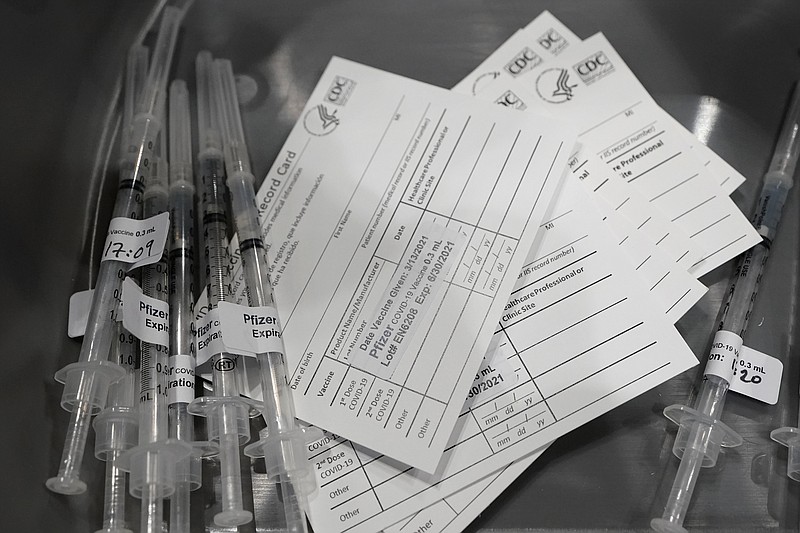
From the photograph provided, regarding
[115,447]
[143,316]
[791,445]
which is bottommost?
[791,445]

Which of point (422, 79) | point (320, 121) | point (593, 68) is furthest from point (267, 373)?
point (593, 68)

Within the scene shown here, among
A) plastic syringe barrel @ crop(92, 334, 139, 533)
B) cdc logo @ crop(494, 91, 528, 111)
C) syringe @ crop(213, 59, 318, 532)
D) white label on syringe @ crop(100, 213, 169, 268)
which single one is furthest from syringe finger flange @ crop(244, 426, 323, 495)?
cdc logo @ crop(494, 91, 528, 111)

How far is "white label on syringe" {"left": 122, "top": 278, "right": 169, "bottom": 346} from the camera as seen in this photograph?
69 centimetres

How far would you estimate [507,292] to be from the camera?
2.49 ft

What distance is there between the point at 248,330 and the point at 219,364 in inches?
1.5

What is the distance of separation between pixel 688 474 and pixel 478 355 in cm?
21

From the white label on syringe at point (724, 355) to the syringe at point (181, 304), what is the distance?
1.54 feet

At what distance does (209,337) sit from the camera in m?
0.71

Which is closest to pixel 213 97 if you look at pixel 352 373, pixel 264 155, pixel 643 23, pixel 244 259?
pixel 264 155

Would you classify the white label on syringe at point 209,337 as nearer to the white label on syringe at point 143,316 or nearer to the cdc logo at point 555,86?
the white label on syringe at point 143,316

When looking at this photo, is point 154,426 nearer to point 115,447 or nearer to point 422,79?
point 115,447

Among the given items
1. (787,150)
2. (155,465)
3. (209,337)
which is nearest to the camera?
(155,465)

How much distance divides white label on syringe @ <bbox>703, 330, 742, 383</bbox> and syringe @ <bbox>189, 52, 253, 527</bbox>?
0.43m

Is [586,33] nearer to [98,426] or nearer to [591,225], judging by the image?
[591,225]
